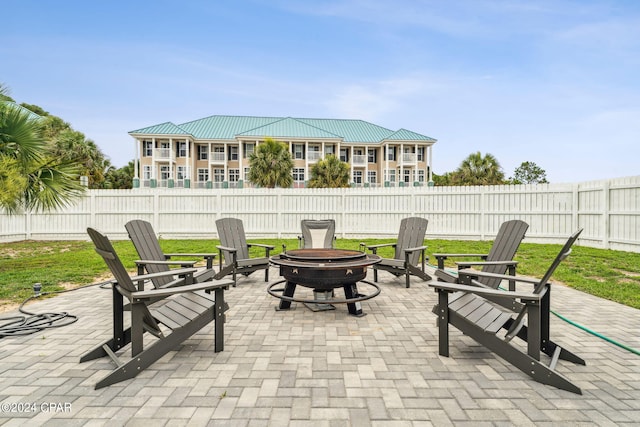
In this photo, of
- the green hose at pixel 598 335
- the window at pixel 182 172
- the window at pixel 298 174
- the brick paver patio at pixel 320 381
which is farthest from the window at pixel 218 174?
the green hose at pixel 598 335

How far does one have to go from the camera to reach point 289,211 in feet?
43.4

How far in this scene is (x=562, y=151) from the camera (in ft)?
49.5

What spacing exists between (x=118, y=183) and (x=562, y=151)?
133 ft

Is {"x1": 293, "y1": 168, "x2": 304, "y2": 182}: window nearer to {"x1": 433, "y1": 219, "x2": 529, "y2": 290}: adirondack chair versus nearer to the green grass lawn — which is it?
the green grass lawn

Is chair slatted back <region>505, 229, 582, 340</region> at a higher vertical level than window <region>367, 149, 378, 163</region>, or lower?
lower

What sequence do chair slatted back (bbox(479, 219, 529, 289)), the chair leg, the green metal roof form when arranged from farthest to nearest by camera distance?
the green metal roof < chair slatted back (bbox(479, 219, 529, 289)) < the chair leg

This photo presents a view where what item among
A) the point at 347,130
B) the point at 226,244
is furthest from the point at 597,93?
the point at 347,130

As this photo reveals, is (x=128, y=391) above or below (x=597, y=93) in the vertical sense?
below

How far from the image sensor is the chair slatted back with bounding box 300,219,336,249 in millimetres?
7426

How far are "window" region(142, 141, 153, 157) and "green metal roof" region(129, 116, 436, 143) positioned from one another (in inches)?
66.8

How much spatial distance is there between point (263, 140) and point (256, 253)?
24135mm

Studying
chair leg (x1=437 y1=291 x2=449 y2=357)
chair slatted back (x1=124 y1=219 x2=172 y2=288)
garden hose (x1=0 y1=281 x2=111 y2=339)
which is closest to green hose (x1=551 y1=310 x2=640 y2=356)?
chair leg (x1=437 y1=291 x2=449 y2=357)

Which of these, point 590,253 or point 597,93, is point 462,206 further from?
point 597,93

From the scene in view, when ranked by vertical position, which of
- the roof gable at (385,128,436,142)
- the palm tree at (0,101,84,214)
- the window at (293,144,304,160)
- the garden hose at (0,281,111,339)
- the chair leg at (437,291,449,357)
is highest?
the roof gable at (385,128,436,142)
